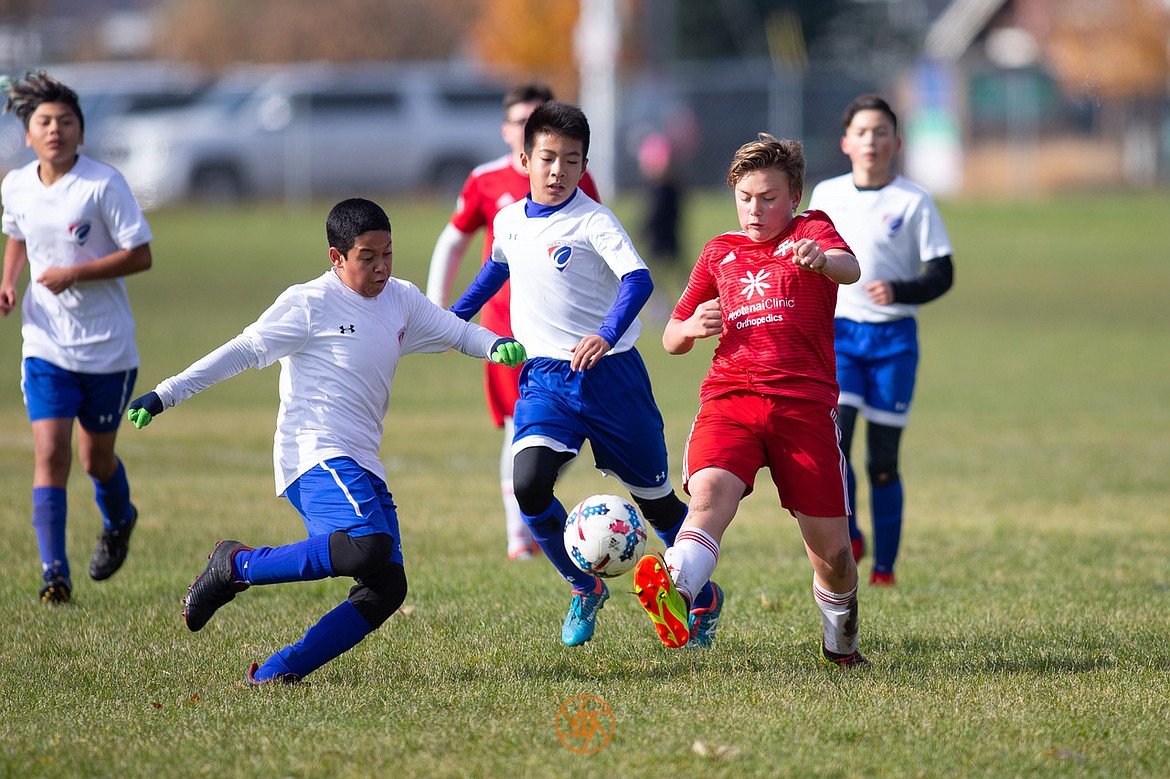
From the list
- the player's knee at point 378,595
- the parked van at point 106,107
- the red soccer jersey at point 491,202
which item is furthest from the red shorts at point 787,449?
the parked van at point 106,107

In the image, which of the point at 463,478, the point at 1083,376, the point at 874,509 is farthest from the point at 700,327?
the point at 1083,376

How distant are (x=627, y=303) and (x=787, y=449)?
868 millimetres

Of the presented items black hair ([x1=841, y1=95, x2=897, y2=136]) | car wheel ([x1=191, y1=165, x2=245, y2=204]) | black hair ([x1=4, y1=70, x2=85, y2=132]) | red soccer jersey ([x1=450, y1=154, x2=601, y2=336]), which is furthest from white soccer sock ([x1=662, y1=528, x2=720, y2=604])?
car wheel ([x1=191, y1=165, x2=245, y2=204])

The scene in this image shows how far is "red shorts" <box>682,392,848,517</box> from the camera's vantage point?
5324 mm

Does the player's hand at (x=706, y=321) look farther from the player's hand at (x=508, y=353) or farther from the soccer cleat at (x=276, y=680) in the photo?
the soccer cleat at (x=276, y=680)

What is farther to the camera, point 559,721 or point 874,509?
point 874,509

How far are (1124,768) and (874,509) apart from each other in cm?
312

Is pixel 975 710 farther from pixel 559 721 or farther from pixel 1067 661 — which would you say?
pixel 559 721

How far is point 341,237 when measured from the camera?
17.5ft

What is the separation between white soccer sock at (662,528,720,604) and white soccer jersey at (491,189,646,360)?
1046 mm

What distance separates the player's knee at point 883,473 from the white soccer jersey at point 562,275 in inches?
81.5

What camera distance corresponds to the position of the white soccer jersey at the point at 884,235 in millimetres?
7359

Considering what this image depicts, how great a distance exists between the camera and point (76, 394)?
6992 mm

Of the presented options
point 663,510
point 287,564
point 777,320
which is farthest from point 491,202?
point 287,564
